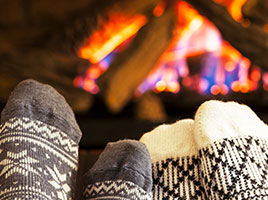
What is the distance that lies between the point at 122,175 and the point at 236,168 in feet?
0.60

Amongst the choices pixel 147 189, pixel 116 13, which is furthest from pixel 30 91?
pixel 116 13

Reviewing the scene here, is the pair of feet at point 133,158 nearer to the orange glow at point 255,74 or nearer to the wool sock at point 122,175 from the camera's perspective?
the wool sock at point 122,175

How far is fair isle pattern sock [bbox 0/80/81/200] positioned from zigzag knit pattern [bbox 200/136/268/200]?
217 mm

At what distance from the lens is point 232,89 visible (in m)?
1.69

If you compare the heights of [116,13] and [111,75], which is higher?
[116,13]

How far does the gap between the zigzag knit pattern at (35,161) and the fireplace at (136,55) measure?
0.74 metres

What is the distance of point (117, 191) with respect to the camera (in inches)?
31.5

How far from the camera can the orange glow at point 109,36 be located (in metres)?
1.71

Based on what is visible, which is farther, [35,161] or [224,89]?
[224,89]

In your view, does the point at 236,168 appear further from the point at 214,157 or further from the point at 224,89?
the point at 224,89

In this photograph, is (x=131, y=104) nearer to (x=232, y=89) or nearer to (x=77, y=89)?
(x=77, y=89)

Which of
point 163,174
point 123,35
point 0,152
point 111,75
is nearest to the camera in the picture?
point 0,152

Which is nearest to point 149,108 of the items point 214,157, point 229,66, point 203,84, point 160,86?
point 160,86

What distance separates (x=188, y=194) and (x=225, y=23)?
0.88 metres
